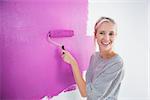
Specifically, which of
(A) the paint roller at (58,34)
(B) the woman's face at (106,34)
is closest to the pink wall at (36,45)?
(A) the paint roller at (58,34)

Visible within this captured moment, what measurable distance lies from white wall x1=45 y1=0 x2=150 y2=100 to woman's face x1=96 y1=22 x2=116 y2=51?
0.15 m

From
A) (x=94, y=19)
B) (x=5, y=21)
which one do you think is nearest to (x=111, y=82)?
(x=94, y=19)

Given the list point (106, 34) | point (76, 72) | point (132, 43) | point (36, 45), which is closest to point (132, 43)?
point (132, 43)

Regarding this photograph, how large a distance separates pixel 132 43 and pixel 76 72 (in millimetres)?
342

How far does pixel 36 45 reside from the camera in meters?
1.33

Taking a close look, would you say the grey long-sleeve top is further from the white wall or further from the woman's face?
the white wall

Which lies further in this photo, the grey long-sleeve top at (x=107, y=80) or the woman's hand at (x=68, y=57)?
the woman's hand at (x=68, y=57)

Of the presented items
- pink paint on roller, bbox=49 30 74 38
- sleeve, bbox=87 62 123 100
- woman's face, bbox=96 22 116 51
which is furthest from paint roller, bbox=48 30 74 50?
sleeve, bbox=87 62 123 100

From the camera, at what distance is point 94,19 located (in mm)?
1370

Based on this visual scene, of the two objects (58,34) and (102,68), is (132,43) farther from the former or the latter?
(58,34)

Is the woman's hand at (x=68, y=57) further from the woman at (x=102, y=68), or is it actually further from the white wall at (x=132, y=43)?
the white wall at (x=132, y=43)

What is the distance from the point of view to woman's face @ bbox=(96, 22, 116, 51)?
4.06 ft

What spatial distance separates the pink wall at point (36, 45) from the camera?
4.31ft

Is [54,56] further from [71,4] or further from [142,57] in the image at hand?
[142,57]
